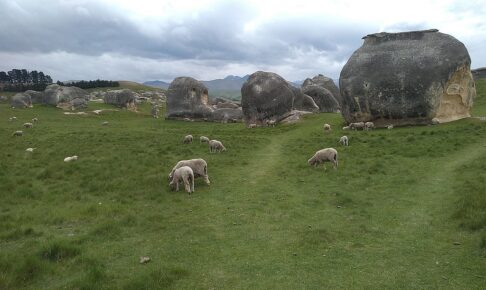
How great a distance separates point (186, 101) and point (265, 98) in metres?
15.3

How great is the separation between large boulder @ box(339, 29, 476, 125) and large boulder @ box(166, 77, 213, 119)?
76.5ft

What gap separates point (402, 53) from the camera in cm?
3634

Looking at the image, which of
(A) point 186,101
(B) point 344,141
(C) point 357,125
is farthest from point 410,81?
(A) point 186,101

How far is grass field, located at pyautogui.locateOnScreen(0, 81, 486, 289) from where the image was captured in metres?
11.5

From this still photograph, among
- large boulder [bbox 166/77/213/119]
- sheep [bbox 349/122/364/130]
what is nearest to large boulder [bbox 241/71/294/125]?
sheep [bbox 349/122/364/130]

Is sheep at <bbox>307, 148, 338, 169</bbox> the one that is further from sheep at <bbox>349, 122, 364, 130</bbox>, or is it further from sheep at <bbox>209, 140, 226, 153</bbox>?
sheep at <bbox>349, 122, 364, 130</bbox>

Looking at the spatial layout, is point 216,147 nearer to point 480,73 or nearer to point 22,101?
point 22,101

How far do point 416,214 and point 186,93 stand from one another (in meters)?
44.5

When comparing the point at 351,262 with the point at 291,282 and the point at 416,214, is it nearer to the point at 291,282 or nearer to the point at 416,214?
the point at 291,282

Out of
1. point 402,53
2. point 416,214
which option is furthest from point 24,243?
point 402,53

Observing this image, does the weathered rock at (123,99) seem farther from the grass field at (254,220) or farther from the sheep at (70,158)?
the sheep at (70,158)

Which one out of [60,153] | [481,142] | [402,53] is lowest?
[60,153]

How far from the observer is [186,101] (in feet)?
188

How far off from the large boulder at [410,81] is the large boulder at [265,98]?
888cm
